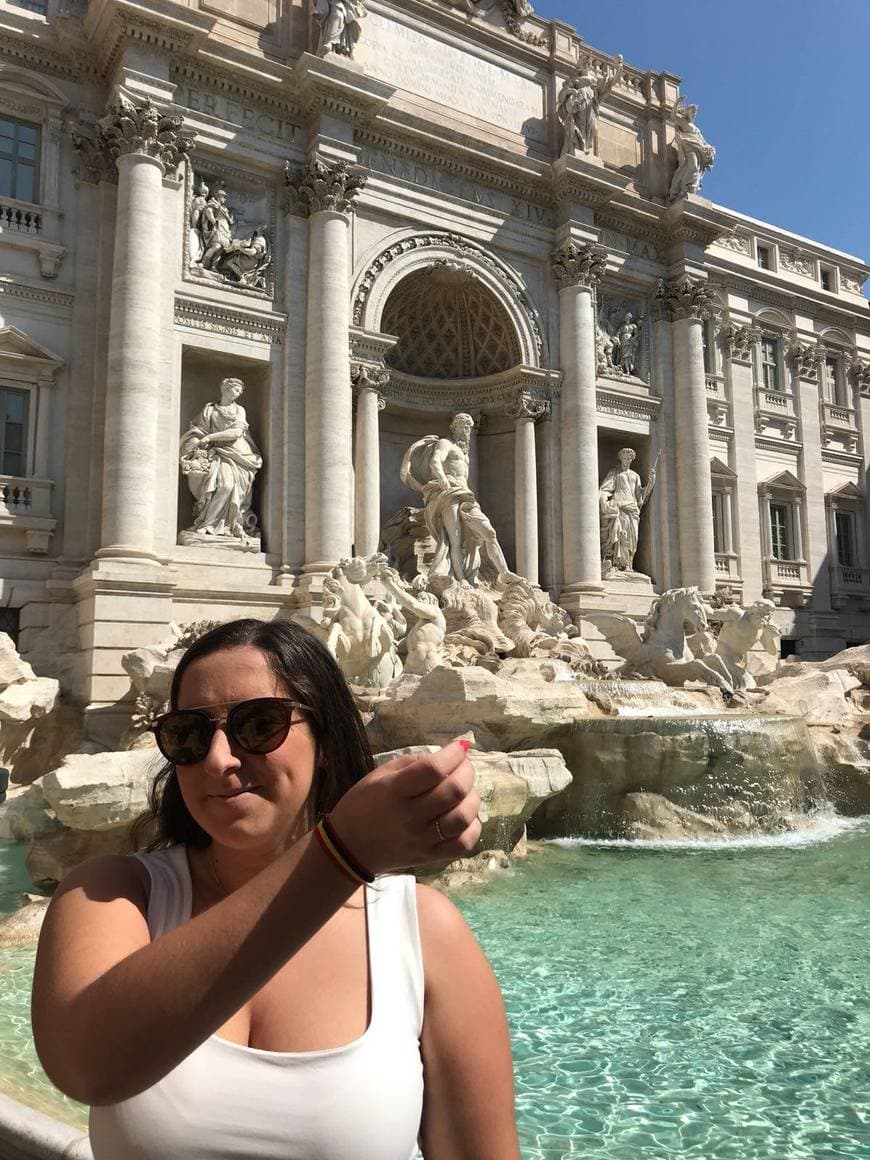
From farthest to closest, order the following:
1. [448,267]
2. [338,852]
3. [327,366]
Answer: [448,267] → [327,366] → [338,852]

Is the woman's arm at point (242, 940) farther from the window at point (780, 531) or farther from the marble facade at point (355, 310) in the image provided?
the window at point (780, 531)

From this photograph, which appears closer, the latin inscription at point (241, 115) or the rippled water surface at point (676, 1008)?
the rippled water surface at point (676, 1008)

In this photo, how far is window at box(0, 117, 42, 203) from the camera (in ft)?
44.1

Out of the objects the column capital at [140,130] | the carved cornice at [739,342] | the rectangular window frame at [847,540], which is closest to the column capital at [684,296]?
the carved cornice at [739,342]

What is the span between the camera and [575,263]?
17.6 metres

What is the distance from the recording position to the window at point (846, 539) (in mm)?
23453

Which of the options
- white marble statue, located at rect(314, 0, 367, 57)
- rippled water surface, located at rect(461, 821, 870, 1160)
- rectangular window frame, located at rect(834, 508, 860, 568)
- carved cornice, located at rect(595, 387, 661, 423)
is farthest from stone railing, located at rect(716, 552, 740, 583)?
rippled water surface, located at rect(461, 821, 870, 1160)

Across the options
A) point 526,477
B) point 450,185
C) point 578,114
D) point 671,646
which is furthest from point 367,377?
point 578,114

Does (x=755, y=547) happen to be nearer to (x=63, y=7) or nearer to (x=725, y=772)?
(x=725, y=772)

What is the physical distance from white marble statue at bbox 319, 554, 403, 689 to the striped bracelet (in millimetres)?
9114

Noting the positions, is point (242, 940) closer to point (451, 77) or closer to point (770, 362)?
point (451, 77)

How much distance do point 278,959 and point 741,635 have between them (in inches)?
507

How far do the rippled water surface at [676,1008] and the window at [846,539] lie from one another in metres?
17.9

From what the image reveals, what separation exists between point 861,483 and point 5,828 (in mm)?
22508
